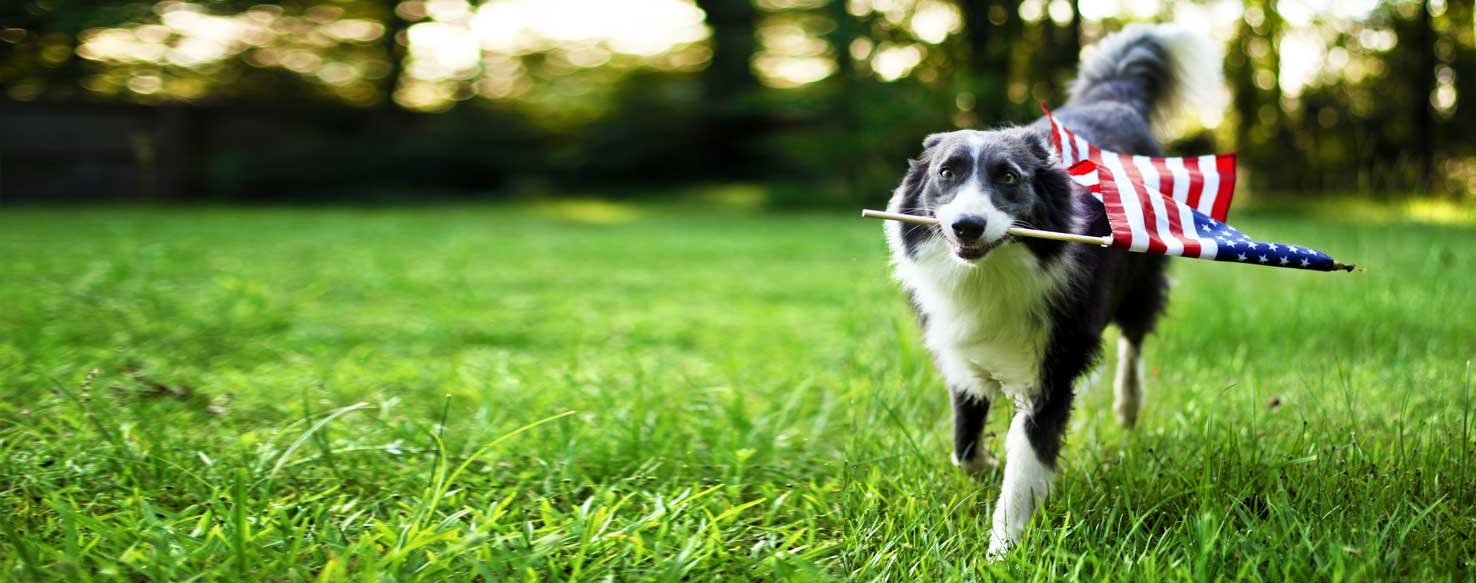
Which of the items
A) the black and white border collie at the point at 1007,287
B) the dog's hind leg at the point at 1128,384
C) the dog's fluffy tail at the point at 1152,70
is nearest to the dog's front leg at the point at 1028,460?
the black and white border collie at the point at 1007,287

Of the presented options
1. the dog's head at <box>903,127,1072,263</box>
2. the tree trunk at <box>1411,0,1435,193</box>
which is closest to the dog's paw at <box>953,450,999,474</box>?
the dog's head at <box>903,127,1072,263</box>

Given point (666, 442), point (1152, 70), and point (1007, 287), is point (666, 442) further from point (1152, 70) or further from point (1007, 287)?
point (1152, 70)

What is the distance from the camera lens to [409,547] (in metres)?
1.74

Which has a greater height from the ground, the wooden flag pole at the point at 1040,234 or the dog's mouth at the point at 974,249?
the wooden flag pole at the point at 1040,234

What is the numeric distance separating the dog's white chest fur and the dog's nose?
20 centimetres

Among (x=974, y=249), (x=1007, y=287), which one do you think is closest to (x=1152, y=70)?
(x=1007, y=287)

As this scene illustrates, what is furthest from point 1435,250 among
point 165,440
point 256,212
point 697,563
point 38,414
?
point 256,212

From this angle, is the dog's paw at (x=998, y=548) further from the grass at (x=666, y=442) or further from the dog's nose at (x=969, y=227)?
the dog's nose at (x=969, y=227)

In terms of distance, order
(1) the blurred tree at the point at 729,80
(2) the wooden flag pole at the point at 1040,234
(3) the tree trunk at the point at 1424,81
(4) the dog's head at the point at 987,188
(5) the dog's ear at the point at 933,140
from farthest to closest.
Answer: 1. (1) the blurred tree at the point at 729,80
2. (3) the tree trunk at the point at 1424,81
3. (5) the dog's ear at the point at 933,140
4. (4) the dog's head at the point at 987,188
5. (2) the wooden flag pole at the point at 1040,234

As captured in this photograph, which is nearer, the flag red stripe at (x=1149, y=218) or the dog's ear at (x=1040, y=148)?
the flag red stripe at (x=1149, y=218)

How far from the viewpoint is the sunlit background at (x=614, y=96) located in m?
14.5

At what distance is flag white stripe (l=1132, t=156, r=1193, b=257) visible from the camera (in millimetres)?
1902

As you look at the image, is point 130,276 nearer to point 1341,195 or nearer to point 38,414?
point 38,414

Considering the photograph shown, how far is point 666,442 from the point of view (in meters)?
2.57
